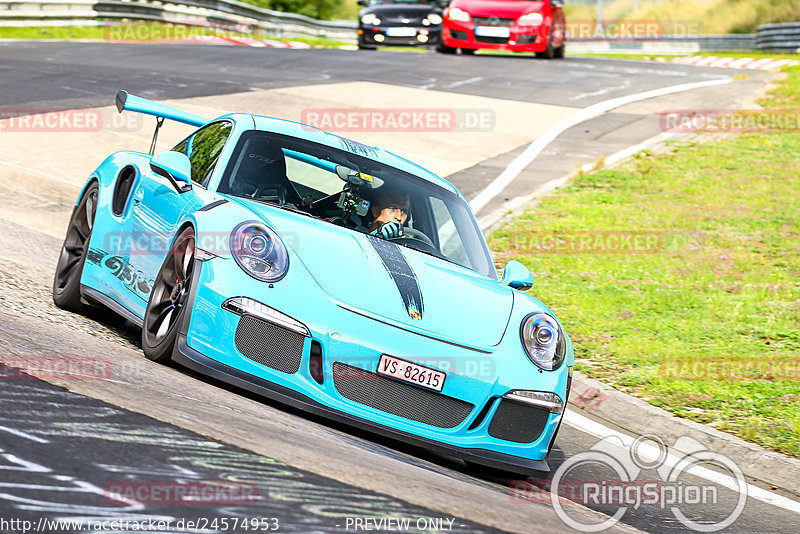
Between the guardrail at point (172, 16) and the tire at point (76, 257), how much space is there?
20.8 metres

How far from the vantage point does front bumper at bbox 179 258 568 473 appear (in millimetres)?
4773

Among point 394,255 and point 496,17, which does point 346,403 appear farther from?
point 496,17

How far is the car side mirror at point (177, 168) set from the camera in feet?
19.1

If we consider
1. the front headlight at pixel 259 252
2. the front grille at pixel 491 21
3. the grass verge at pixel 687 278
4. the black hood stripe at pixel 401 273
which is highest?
the front grille at pixel 491 21

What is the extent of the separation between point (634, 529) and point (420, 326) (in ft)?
4.26

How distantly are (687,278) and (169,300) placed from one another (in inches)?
234

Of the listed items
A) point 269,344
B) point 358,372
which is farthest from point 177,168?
point 358,372

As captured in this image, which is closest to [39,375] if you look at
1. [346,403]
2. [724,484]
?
[346,403]

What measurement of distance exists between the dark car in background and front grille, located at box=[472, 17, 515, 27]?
3.22 m

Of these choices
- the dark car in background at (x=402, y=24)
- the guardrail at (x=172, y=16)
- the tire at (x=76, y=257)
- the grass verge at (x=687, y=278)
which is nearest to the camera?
the tire at (x=76, y=257)

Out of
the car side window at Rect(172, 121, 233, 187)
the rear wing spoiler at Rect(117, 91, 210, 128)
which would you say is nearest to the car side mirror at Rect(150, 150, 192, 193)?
the car side window at Rect(172, 121, 233, 187)

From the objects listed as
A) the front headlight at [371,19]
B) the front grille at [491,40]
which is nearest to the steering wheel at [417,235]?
the front grille at [491,40]

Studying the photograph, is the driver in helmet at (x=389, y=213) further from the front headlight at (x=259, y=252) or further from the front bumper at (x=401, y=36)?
the front bumper at (x=401, y=36)

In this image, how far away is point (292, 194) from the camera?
6.14 meters
